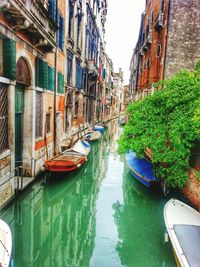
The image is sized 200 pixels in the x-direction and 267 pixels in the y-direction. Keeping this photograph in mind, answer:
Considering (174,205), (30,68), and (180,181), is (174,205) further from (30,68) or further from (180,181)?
(30,68)

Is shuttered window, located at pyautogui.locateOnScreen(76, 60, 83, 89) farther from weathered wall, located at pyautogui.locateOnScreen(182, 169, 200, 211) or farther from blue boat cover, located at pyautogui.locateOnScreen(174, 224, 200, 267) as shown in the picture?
blue boat cover, located at pyautogui.locateOnScreen(174, 224, 200, 267)

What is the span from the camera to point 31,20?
7422 mm

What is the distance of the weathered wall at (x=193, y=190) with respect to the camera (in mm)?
7505

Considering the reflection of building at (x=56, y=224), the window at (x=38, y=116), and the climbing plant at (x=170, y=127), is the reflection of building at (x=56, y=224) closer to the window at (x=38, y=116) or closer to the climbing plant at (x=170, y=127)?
the window at (x=38, y=116)

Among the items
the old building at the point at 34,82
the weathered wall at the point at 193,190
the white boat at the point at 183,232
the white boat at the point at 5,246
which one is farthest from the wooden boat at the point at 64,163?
the white boat at the point at 5,246

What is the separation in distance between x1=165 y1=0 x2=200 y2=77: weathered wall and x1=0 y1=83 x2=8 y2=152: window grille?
8892 millimetres

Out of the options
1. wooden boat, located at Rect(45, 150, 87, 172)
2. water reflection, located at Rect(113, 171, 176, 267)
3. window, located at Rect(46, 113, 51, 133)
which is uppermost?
window, located at Rect(46, 113, 51, 133)

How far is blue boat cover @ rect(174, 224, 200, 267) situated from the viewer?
4336 mm

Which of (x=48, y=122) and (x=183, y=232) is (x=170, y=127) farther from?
(x=48, y=122)

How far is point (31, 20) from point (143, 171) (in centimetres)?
709

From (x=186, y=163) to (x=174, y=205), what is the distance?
5.08 ft

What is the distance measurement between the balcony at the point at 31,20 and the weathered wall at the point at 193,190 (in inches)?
277

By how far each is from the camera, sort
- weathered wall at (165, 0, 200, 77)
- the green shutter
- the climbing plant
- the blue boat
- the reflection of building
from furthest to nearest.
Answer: weathered wall at (165, 0, 200, 77), the blue boat, the climbing plant, the green shutter, the reflection of building

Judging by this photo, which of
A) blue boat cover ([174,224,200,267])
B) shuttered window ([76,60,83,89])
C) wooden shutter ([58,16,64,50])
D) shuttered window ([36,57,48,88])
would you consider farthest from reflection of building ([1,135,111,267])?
shuttered window ([76,60,83,89])
